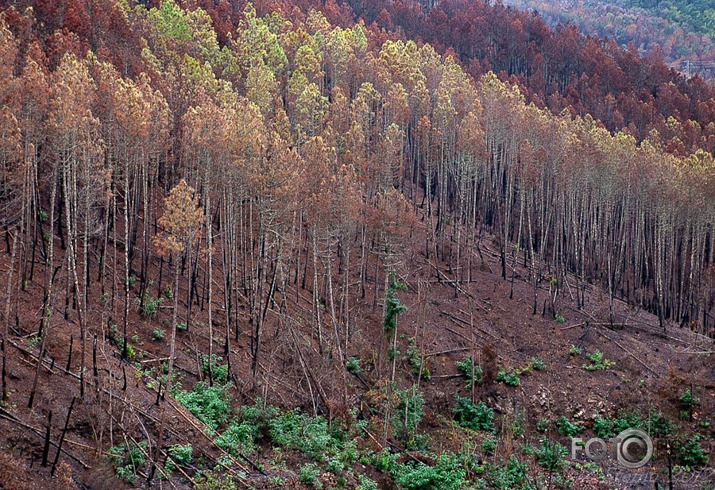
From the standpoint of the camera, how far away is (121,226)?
32.9 m

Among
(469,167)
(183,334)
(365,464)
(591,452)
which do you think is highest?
(469,167)

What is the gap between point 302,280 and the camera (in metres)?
36.7

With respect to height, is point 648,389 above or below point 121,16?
below

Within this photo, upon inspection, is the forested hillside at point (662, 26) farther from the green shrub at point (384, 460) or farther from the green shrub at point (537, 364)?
the green shrub at point (384, 460)

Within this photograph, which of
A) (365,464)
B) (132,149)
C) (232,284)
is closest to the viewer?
(365,464)

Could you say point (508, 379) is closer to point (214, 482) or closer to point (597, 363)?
point (597, 363)

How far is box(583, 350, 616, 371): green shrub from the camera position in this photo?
→ 3434cm

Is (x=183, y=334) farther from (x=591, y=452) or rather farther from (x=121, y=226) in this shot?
(x=591, y=452)

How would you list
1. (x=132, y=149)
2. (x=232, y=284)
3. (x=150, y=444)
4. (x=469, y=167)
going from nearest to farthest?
(x=150, y=444)
(x=132, y=149)
(x=232, y=284)
(x=469, y=167)

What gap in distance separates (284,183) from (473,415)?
14.4 meters

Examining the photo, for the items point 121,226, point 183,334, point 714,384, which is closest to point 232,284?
point 183,334

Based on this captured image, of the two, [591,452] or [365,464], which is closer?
[365,464]

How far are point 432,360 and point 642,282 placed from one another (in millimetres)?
23721

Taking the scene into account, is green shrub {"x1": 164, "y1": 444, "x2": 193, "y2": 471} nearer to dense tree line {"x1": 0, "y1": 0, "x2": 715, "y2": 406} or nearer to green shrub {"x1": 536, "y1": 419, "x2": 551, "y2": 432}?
dense tree line {"x1": 0, "y1": 0, "x2": 715, "y2": 406}
